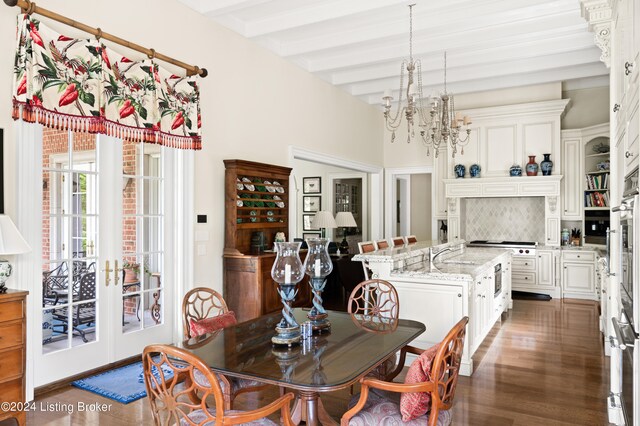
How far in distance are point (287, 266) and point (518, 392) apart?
229cm

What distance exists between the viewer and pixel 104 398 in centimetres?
336

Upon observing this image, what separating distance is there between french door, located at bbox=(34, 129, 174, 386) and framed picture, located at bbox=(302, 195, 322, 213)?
576cm

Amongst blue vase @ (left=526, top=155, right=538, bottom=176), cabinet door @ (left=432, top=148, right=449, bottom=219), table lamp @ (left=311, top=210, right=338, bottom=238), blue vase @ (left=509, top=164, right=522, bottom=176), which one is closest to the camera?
blue vase @ (left=526, top=155, right=538, bottom=176)

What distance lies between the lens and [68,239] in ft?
12.1

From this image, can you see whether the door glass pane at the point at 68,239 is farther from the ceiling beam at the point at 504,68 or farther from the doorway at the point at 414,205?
the doorway at the point at 414,205

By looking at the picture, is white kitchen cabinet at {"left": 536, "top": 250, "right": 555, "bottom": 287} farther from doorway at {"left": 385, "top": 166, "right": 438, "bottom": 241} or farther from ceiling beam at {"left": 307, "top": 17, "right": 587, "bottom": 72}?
ceiling beam at {"left": 307, "top": 17, "right": 587, "bottom": 72}

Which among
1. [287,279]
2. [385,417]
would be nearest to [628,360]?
[385,417]

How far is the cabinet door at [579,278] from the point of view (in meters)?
7.16

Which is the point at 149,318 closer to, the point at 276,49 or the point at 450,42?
the point at 276,49

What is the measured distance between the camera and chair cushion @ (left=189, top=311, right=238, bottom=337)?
278cm

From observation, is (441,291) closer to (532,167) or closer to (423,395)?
(423,395)

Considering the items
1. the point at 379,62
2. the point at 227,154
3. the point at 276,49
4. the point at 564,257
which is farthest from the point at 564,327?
the point at 276,49

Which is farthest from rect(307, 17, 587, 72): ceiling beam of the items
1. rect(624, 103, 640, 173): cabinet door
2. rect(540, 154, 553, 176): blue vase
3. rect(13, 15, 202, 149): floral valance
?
rect(624, 103, 640, 173): cabinet door

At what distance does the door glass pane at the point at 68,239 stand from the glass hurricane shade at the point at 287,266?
212 centimetres
